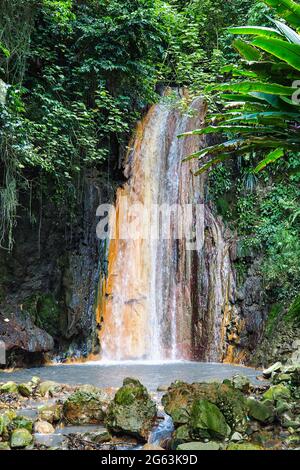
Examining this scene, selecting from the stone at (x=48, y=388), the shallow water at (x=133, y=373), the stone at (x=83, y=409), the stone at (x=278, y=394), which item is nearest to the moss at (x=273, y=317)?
the shallow water at (x=133, y=373)

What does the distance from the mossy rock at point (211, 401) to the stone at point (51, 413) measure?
1049mm

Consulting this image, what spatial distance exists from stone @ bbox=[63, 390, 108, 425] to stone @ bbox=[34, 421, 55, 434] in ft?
0.73

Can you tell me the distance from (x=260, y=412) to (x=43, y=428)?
6.00 feet

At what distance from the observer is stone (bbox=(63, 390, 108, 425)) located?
4.04 metres

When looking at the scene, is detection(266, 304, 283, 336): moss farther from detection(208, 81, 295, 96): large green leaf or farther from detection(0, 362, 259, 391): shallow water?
detection(208, 81, 295, 96): large green leaf

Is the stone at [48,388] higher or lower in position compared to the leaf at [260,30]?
lower

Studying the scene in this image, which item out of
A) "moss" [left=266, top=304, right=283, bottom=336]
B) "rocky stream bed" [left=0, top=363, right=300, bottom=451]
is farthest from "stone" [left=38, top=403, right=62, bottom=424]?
"moss" [left=266, top=304, right=283, bottom=336]

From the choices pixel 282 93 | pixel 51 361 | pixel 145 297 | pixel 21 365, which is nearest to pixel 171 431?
pixel 282 93

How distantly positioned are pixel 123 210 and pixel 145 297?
207cm

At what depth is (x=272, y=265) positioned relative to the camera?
28.1ft

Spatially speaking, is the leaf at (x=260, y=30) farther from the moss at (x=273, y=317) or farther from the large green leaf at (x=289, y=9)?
the moss at (x=273, y=317)

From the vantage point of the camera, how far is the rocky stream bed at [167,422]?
3.30 metres

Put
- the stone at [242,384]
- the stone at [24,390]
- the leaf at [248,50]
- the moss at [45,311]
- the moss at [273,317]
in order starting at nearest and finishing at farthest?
1. the leaf at [248,50]
2. the stone at [242,384]
3. the stone at [24,390]
4. the moss at [273,317]
5. the moss at [45,311]
